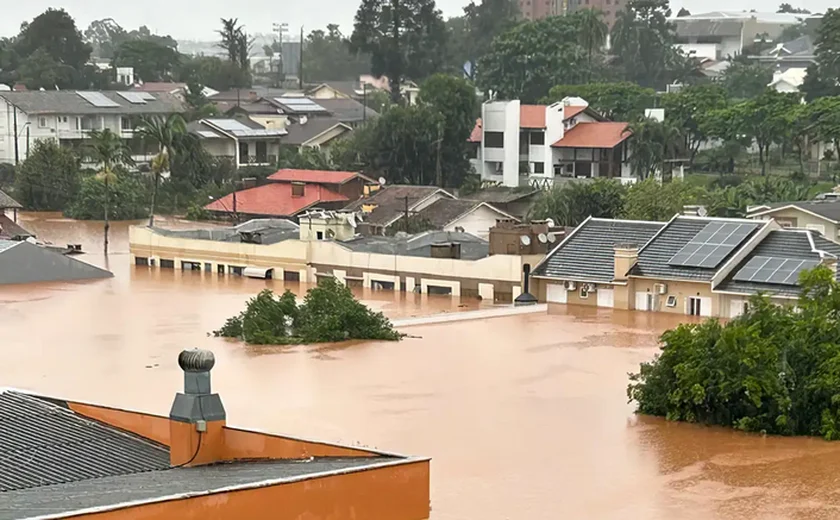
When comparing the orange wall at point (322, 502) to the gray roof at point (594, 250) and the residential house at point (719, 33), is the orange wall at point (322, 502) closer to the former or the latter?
the gray roof at point (594, 250)

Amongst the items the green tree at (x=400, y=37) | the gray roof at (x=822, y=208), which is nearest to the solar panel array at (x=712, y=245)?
the gray roof at (x=822, y=208)

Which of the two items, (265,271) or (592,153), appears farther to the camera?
(592,153)

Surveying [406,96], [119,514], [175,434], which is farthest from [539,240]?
[406,96]

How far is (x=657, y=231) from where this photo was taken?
3631 cm

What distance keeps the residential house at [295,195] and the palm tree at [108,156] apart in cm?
359

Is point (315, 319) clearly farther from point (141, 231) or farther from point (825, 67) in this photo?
point (825, 67)

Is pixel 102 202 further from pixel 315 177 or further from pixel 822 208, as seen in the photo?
pixel 822 208

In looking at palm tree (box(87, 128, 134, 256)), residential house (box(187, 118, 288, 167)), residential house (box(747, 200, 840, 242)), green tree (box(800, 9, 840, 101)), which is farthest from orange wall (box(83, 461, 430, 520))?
green tree (box(800, 9, 840, 101))

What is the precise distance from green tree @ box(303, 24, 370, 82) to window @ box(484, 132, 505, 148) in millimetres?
46824

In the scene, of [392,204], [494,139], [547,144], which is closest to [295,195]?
[392,204]

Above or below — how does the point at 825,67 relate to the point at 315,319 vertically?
above

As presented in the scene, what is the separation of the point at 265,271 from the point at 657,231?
10.1 meters

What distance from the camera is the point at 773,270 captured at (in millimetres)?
32938

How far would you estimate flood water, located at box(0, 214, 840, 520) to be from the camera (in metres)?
19.4
